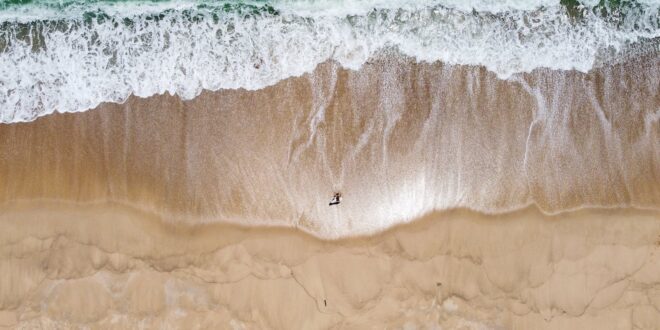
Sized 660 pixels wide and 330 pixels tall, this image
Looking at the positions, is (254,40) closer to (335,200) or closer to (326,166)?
(326,166)

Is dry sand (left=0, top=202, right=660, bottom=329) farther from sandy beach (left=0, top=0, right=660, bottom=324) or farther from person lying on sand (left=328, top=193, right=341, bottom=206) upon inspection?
person lying on sand (left=328, top=193, right=341, bottom=206)

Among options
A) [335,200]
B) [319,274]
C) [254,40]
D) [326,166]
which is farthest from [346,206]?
[254,40]

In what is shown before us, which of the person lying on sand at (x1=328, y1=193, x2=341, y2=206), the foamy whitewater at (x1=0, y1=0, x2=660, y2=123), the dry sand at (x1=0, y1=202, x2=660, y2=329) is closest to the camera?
the dry sand at (x1=0, y1=202, x2=660, y2=329)

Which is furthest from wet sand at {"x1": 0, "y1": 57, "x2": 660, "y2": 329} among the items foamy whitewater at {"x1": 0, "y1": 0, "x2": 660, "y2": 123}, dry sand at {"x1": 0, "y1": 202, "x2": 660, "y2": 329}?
foamy whitewater at {"x1": 0, "y1": 0, "x2": 660, "y2": 123}

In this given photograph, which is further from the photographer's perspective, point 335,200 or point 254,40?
point 254,40

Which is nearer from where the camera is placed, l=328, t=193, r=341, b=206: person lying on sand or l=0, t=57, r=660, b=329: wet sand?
l=0, t=57, r=660, b=329: wet sand

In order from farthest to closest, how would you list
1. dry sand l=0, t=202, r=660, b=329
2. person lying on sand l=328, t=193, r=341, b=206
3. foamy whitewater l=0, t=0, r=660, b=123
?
foamy whitewater l=0, t=0, r=660, b=123 → person lying on sand l=328, t=193, r=341, b=206 → dry sand l=0, t=202, r=660, b=329
